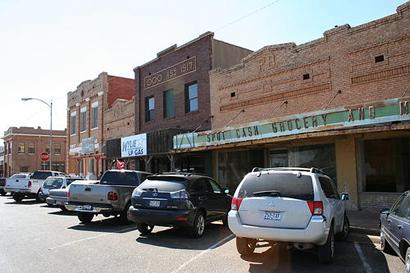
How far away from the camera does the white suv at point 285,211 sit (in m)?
7.14

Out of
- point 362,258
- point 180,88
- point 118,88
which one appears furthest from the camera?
point 118,88

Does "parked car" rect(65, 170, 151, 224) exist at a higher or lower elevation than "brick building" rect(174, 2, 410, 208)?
lower

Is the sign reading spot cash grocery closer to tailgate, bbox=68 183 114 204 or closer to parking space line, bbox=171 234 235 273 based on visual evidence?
tailgate, bbox=68 183 114 204

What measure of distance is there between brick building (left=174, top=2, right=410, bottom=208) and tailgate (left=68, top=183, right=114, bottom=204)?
564 cm

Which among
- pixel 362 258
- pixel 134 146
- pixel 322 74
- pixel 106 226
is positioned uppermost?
pixel 322 74

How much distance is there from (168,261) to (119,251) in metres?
1.49

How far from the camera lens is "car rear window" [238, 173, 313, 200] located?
24.3ft

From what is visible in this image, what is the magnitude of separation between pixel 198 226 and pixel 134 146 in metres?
12.6

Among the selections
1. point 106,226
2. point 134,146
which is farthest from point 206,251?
point 134,146

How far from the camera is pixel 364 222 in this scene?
11812mm

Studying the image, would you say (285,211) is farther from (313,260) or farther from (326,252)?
(313,260)

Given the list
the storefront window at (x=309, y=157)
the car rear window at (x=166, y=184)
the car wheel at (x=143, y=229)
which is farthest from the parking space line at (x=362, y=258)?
the storefront window at (x=309, y=157)

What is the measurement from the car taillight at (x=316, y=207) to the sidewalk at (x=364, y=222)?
13.4 feet

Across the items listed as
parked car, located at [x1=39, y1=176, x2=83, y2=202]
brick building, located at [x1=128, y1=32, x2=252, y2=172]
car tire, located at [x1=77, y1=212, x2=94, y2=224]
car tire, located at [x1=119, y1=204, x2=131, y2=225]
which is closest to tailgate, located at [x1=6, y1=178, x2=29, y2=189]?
parked car, located at [x1=39, y1=176, x2=83, y2=202]
